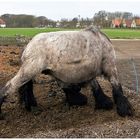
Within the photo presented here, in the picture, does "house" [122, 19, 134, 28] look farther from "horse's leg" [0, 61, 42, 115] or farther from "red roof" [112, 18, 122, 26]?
"horse's leg" [0, 61, 42, 115]

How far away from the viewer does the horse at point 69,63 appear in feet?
28.4

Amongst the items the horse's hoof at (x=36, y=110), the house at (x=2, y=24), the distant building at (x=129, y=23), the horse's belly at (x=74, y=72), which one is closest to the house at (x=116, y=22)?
the distant building at (x=129, y=23)

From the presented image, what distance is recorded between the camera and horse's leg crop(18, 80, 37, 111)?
9.20 meters

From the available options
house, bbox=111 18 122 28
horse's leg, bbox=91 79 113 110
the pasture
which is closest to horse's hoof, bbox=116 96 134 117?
the pasture

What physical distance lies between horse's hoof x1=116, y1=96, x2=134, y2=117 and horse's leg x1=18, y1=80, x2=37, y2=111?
6.23 ft

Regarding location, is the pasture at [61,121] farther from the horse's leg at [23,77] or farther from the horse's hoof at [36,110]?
the horse's leg at [23,77]

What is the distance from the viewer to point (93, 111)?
9641mm

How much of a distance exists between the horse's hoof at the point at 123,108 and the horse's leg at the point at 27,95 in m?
1.90

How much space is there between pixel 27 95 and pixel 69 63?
1.36 m

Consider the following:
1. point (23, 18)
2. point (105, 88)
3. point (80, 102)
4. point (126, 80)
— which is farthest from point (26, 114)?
point (23, 18)

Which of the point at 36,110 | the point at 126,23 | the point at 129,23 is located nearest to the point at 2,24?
the point at 129,23

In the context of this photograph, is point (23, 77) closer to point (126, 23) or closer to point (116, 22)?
point (116, 22)

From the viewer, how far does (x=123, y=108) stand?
9.11 m

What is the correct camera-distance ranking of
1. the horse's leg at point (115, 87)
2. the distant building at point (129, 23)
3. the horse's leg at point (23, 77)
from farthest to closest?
the distant building at point (129, 23) < the horse's leg at point (115, 87) < the horse's leg at point (23, 77)
